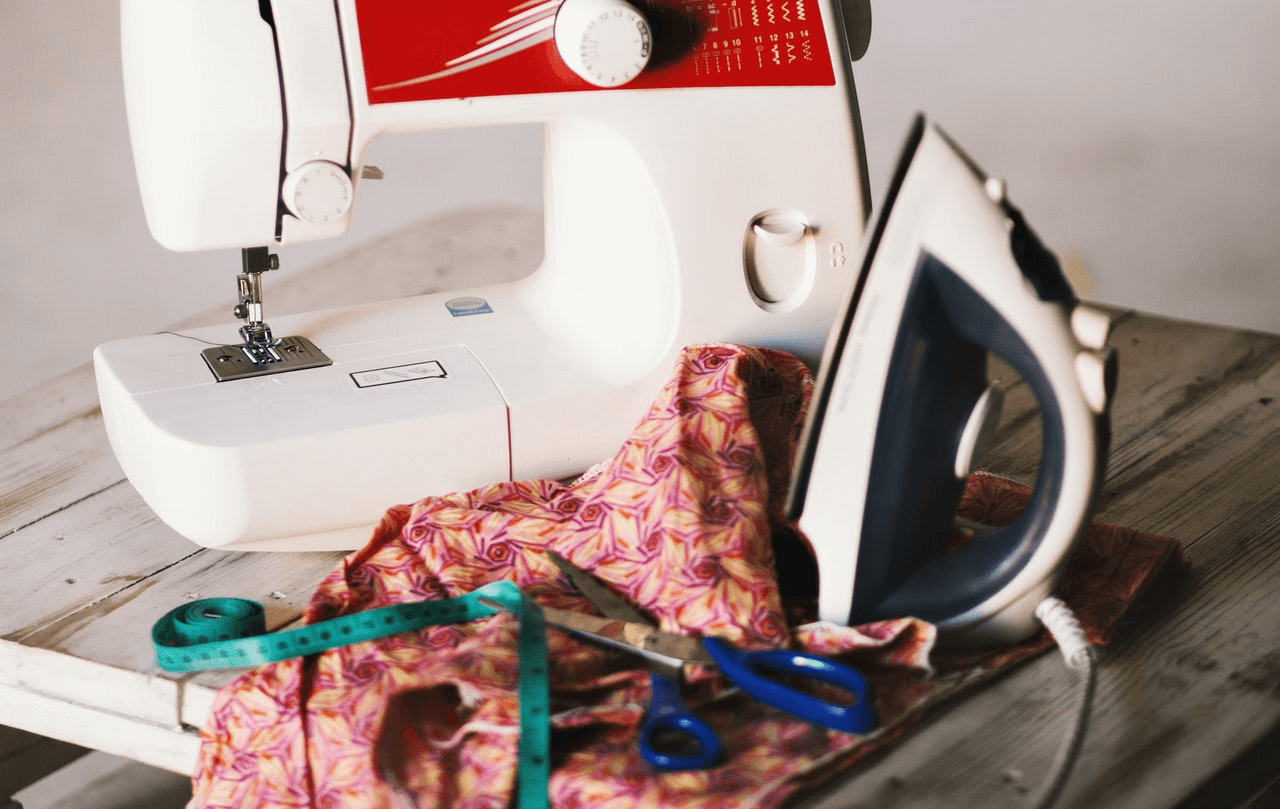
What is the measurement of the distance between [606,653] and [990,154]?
2.25 meters

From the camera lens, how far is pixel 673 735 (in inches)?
31.1

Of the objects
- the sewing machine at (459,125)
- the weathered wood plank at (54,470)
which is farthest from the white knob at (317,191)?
the weathered wood plank at (54,470)

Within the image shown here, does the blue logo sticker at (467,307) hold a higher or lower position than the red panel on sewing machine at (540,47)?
lower

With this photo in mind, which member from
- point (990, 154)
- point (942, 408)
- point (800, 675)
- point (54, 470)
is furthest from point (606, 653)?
point (990, 154)

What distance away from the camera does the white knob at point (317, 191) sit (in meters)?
1.00

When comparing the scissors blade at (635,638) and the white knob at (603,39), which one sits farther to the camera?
the white knob at (603,39)

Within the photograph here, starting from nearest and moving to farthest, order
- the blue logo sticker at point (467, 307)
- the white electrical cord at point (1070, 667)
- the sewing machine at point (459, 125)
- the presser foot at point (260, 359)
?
the white electrical cord at point (1070, 667)
the sewing machine at point (459, 125)
the presser foot at point (260, 359)
the blue logo sticker at point (467, 307)

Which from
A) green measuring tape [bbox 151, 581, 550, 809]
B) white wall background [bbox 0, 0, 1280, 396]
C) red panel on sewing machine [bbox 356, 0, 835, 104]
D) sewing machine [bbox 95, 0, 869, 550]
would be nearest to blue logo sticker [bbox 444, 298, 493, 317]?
sewing machine [bbox 95, 0, 869, 550]

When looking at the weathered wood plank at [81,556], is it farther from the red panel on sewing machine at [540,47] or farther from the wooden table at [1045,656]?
the red panel on sewing machine at [540,47]

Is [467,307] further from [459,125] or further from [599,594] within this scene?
[599,594]

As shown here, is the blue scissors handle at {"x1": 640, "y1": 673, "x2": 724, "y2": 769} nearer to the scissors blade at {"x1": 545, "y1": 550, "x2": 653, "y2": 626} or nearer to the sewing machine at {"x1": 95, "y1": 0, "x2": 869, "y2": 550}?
the scissors blade at {"x1": 545, "y1": 550, "x2": 653, "y2": 626}

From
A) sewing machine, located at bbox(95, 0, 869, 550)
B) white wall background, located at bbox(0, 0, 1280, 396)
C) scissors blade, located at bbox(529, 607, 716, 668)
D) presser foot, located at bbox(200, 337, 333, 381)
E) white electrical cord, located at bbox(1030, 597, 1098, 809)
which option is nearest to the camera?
white electrical cord, located at bbox(1030, 597, 1098, 809)

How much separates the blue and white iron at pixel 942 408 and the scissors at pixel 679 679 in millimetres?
84

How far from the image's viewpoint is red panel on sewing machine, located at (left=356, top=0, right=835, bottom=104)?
39.0 inches
